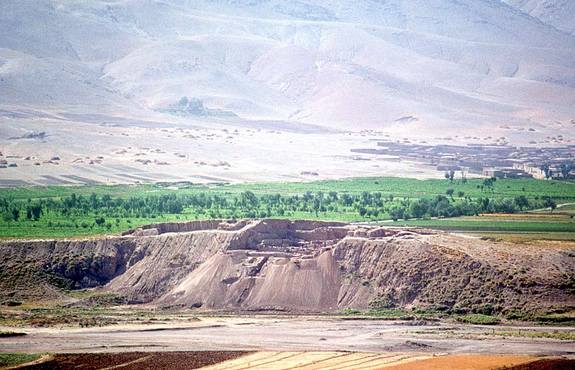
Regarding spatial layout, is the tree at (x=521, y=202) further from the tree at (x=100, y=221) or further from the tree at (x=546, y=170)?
the tree at (x=100, y=221)

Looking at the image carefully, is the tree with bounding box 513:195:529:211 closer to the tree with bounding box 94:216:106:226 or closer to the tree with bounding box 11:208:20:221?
the tree with bounding box 94:216:106:226

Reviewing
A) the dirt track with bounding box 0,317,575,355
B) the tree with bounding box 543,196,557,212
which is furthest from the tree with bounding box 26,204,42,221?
the tree with bounding box 543,196,557,212

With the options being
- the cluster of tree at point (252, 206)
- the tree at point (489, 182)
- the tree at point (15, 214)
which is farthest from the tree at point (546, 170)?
the tree at point (15, 214)

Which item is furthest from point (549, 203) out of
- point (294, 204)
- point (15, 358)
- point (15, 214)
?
point (15, 358)

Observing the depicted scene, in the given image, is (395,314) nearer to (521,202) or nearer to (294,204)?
(294,204)

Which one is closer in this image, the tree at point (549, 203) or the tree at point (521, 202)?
the tree at point (521, 202)
